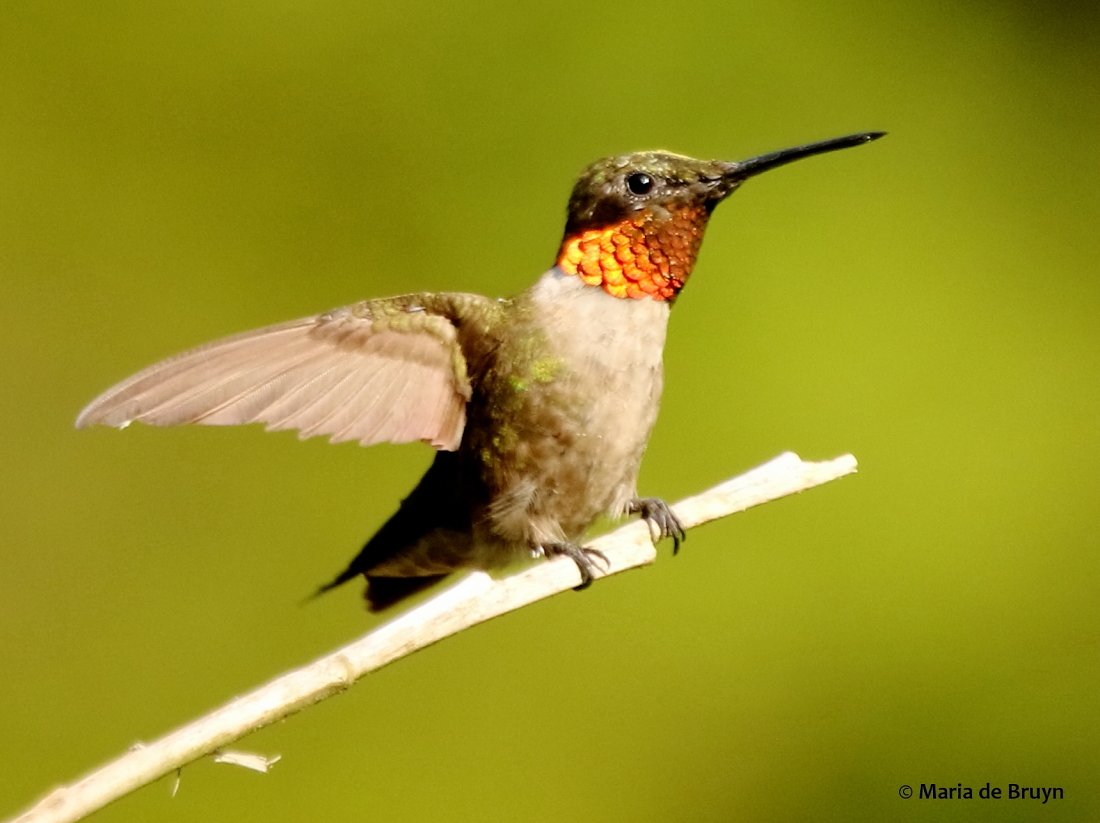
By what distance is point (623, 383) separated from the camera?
146cm

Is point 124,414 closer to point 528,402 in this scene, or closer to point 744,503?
point 528,402

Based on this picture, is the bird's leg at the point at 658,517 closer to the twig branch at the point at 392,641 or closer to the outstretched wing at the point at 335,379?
the twig branch at the point at 392,641

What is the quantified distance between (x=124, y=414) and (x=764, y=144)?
168 cm

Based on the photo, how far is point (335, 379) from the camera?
1.42 metres

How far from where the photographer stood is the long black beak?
1.36 m

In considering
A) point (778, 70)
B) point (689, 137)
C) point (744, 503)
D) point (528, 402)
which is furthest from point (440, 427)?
point (778, 70)

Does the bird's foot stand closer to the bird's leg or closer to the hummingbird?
the hummingbird

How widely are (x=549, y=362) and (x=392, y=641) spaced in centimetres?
44

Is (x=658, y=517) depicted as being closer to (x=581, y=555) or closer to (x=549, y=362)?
(x=581, y=555)

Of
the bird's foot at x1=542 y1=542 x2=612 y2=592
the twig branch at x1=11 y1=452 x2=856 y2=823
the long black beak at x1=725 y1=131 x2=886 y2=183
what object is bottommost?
the bird's foot at x1=542 y1=542 x2=612 y2=592

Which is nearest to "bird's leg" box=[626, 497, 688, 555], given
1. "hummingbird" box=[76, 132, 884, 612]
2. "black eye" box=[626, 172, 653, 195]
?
"hummingbird" box=[76, 132, 884, 612]

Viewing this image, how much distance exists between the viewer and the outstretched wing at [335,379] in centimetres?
126

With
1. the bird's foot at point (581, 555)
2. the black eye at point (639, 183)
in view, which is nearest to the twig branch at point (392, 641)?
the bird's foot at point (581, 555)

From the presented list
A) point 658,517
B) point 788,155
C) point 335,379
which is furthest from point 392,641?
point 788,155
